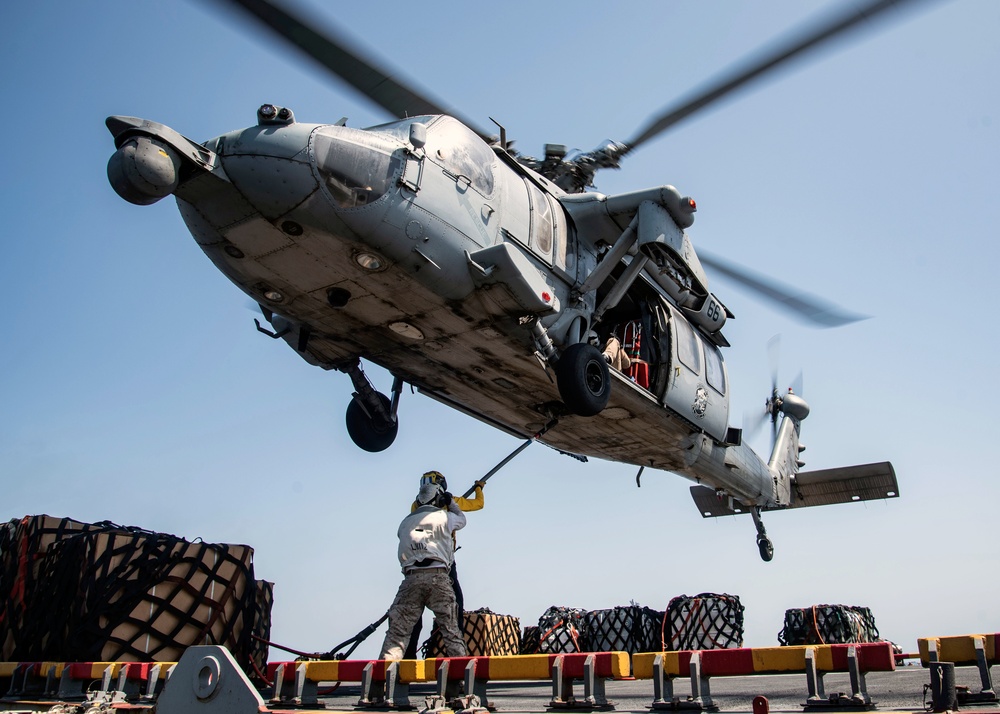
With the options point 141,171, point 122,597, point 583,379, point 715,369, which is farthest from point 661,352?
point 122,597

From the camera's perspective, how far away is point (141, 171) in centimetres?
673

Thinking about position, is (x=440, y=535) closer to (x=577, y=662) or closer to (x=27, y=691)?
(x=577, y=662)

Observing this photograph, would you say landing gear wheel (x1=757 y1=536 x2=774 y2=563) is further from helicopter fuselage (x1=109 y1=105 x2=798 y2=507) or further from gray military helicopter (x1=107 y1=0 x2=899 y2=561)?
helicopter fuselage (x1=109 y1=105 x2=798 y2=507)

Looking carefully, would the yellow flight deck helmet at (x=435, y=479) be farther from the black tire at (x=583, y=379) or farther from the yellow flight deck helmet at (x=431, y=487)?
the black tire at (x=583, y=379)

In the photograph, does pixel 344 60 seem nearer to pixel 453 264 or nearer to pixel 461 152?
pixel 461 152

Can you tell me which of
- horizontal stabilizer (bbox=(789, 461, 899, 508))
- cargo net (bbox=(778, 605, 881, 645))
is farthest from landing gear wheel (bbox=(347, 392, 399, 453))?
horizontal stabilizer (bbox=(789, 461, 899, 508))

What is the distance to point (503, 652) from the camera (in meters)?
10.7

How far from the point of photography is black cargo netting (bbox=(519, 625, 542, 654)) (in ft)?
36.2

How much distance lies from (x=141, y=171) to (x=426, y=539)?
3746 mm

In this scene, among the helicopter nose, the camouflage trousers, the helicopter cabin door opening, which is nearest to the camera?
the helicopter nose

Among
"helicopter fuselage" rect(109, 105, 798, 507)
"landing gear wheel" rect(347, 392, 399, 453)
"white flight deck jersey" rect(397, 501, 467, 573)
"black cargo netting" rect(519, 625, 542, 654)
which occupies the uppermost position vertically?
"helicopter fuselage" rect(109, 105, 798, 507)

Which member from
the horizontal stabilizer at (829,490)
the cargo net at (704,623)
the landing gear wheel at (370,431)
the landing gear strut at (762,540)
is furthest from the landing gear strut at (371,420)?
the landing gear strut at (762,540)

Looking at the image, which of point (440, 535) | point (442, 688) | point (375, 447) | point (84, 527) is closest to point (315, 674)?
→ point (442, 688)

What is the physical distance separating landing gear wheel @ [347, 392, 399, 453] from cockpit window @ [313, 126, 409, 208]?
11.0 feet
